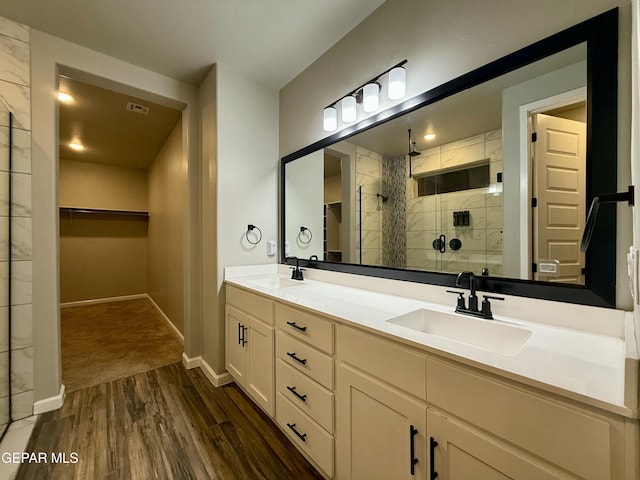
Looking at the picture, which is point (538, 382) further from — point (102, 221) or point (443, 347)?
point (102, 221)

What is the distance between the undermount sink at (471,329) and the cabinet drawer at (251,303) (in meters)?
0.82

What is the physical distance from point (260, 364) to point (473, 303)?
A: 1308 mm

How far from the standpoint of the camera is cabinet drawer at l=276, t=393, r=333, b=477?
123 centimetres

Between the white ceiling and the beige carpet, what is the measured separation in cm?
266

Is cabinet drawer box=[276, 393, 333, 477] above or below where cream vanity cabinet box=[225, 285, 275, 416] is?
below

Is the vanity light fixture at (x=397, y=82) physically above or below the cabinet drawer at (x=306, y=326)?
above

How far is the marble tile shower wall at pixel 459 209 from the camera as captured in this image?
1249mm

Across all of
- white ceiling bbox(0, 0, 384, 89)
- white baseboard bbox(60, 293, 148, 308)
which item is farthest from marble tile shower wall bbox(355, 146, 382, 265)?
white baseboard bbox(60, 293, 148, 308)

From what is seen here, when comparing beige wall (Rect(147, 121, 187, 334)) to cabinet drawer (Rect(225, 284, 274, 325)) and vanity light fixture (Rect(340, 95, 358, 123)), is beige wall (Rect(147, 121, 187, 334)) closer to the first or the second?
cabinet drawer (Rect(225, 284, 274, 325))

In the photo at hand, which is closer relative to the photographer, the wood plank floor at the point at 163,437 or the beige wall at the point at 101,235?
the wood plank floor at the point at 163,437

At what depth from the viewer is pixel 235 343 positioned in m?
2.02

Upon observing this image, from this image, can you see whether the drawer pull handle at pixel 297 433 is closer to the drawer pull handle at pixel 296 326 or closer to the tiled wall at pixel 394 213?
the drawer pull handle at pixel 296 326

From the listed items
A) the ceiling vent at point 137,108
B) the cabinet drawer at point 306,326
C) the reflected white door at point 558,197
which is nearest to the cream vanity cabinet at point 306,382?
the cabinet drawer at point 306,326

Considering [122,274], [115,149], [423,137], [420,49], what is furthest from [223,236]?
[122,274]
